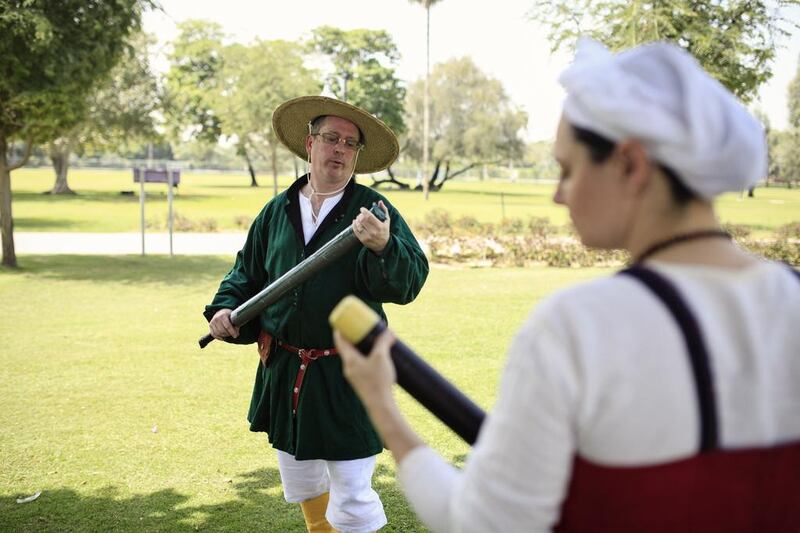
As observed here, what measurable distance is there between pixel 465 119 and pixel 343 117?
72.8 metres

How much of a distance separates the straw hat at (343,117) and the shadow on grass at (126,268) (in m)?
10.7

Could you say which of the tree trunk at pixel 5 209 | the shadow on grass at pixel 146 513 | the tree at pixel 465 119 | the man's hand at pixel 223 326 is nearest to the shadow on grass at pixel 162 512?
the shadow on grass at pixel 146 513

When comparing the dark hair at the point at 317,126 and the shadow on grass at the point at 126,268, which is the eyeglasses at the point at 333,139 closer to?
the dark hair at the point at 317,126

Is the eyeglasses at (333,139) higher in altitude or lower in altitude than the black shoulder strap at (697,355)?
higher

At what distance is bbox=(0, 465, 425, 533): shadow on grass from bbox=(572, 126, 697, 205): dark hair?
3.80 metres

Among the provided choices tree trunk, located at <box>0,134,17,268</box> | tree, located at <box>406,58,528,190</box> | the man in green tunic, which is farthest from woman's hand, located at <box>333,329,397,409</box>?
tree, located at <box>406,58,528,190</box>

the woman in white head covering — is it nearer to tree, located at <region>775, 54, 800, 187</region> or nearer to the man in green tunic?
the man in green tunic

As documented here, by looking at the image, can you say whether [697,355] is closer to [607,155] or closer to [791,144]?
[607,155]

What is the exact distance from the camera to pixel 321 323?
11.7 feet

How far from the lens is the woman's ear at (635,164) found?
1258 mm

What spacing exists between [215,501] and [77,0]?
1204cm

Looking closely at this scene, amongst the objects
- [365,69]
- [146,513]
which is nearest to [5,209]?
[146,513]

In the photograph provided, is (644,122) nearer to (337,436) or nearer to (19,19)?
(337,436)

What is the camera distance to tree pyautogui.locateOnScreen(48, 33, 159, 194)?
43.9m
